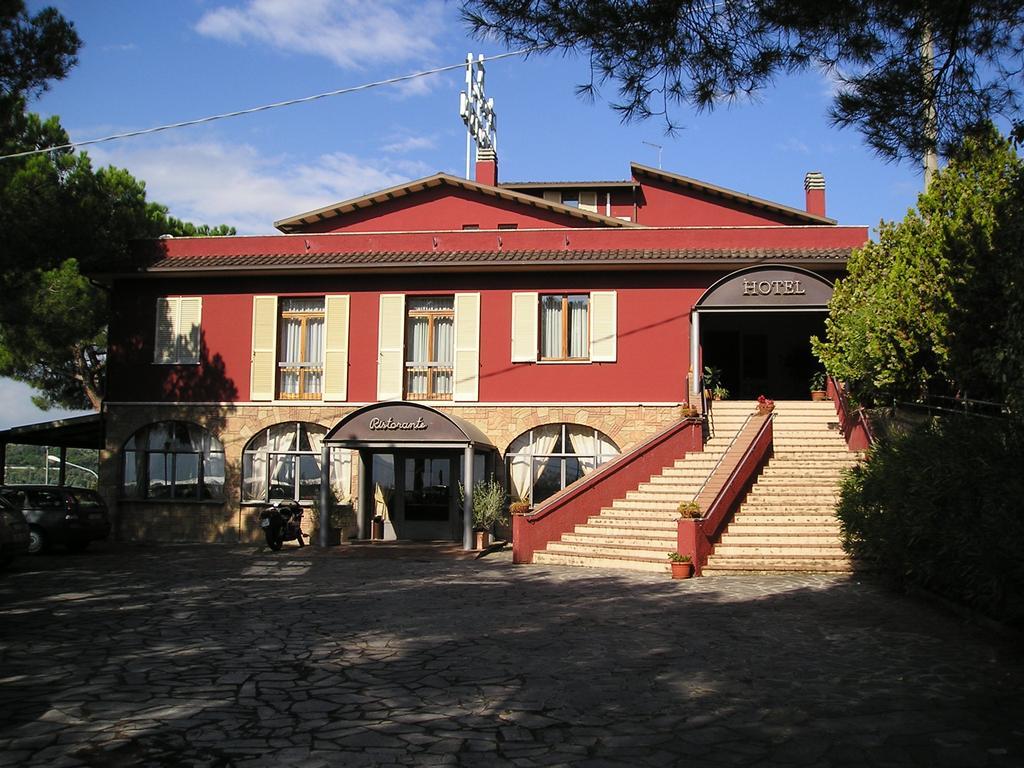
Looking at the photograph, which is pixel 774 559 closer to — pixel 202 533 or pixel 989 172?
pixel 989 172

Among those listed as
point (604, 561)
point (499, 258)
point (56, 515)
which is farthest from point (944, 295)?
point (56, 515)

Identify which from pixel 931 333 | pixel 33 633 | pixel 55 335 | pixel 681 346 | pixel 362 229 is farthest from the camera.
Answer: pixel 362 229

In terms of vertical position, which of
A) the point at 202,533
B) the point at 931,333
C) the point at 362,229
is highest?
the point at 362,229

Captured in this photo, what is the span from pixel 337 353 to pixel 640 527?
8.87m

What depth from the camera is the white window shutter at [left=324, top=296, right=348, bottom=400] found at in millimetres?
20734

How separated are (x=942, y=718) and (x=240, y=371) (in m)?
17.9

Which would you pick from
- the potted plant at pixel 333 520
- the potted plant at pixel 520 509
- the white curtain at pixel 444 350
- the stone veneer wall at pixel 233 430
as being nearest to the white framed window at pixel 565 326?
the stone veneer wall at pixel 233 430

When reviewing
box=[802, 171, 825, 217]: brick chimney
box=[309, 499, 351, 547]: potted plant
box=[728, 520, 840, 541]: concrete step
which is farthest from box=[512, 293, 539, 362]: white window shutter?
box=[802, 171, 825, 217]: brick chimney

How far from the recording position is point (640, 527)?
15.0 meters

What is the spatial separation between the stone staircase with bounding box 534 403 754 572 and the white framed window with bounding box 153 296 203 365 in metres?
10.6

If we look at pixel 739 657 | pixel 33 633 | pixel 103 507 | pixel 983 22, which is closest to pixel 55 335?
pixel 103 507

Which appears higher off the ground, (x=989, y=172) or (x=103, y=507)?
(x=989, y=172)

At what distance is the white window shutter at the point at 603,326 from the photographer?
20.0m

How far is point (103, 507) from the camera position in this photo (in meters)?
19.9
